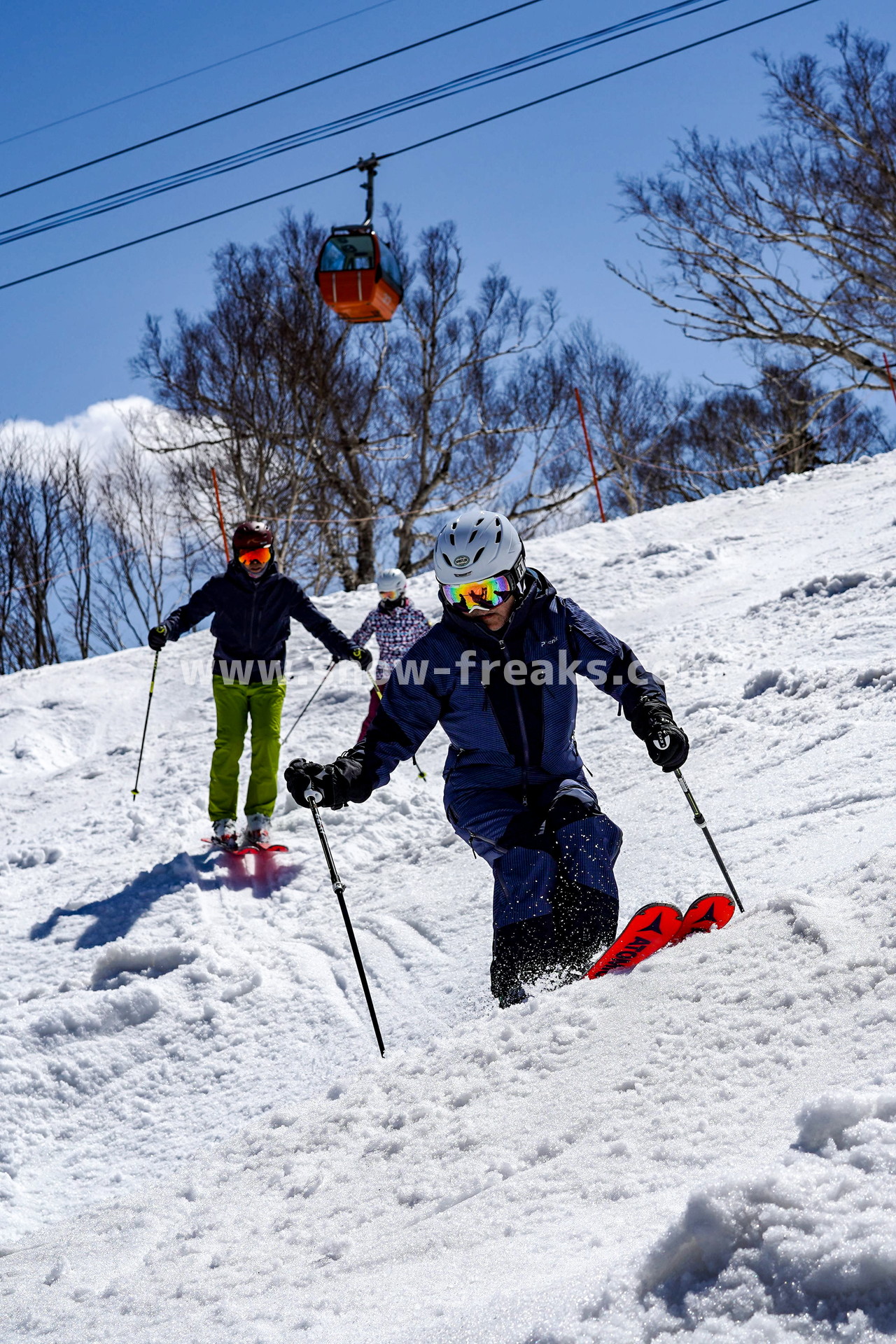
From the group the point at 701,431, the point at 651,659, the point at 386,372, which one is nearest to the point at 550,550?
the point at 651,659

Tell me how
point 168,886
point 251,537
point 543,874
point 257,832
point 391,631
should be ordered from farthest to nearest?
point 391,631
point 257,832
point 251,537
point 168,886
point 543,874

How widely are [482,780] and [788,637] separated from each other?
5.20 meters

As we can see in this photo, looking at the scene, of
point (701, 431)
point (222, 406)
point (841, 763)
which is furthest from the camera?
point (701, 431)

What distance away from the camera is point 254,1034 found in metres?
4.61

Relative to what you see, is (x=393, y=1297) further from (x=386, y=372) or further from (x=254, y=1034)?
(x=386, y=372)

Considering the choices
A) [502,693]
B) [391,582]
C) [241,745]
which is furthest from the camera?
[391,582]

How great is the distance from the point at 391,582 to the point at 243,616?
7.83ft

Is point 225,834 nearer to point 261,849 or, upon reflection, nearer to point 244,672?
point 261,849

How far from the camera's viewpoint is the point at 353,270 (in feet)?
49.2

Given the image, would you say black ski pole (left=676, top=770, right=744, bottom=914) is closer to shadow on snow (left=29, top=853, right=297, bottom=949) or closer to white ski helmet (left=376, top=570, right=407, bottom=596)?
shadow on snow (left=29, top=853, right=297, bottom=949)

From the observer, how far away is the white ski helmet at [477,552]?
138 inches

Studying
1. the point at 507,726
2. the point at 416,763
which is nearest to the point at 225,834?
the point at 416,763

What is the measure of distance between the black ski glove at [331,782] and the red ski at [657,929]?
1.03 meters

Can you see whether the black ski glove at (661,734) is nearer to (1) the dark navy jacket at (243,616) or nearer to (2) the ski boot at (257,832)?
(1) the dark navy jacket at (243,616)
